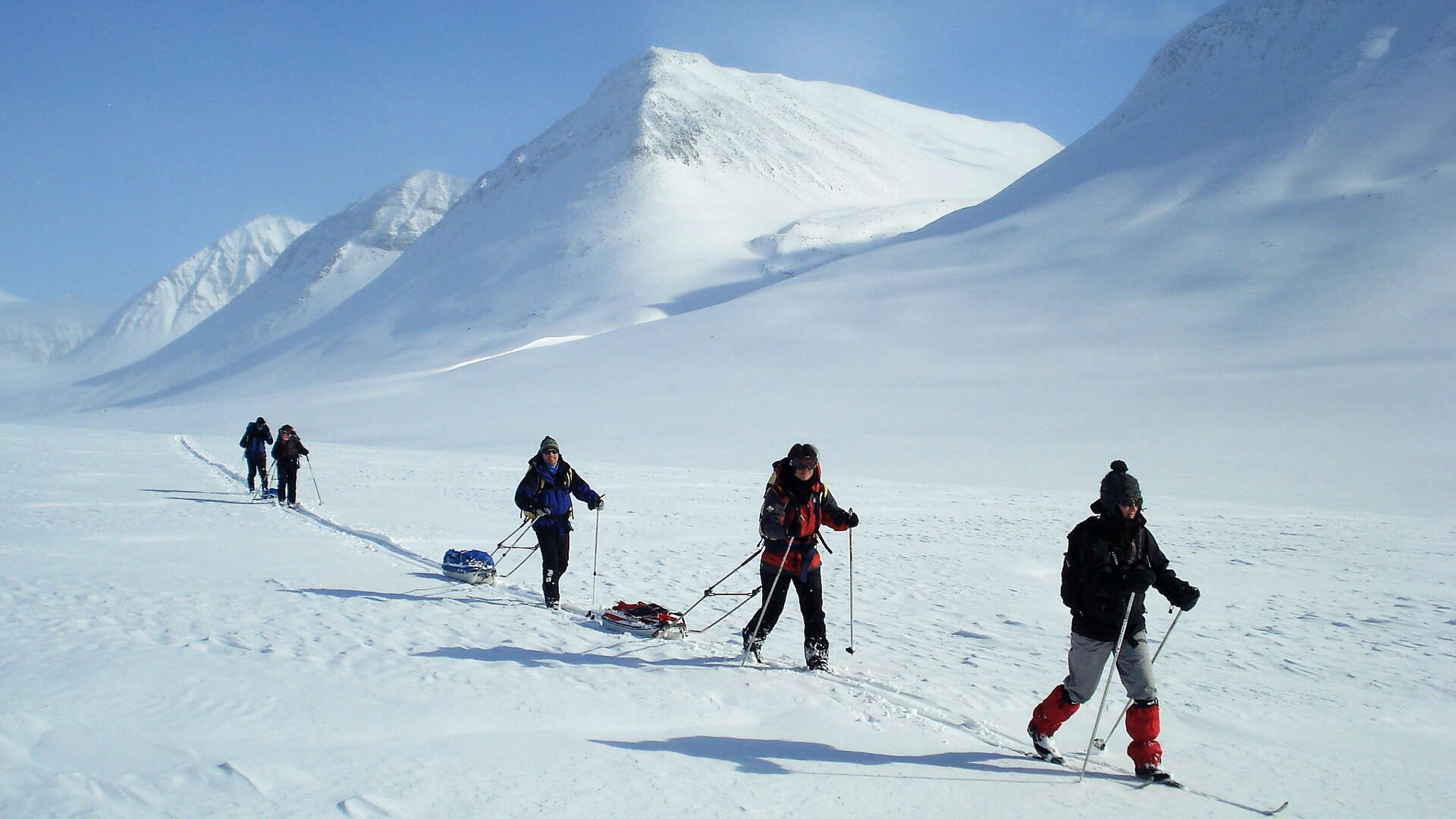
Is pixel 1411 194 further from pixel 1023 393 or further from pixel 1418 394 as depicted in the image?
pixel 1023 393

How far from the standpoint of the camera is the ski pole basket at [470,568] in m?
9.55

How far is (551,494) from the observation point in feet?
27.7

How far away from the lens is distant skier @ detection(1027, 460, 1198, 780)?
4.84 m

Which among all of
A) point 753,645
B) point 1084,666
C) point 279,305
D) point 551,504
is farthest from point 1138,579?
point 279,305

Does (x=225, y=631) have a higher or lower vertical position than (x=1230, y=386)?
lower

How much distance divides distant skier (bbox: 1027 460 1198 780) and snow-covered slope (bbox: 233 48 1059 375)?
80.4 meters

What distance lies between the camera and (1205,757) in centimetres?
541

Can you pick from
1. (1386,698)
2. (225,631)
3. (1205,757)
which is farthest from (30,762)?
(1386,698)

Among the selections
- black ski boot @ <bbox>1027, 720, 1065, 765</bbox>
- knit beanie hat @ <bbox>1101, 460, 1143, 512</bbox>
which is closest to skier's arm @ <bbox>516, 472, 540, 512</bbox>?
black ski boot @ <bbox>1027, 720, 1065, 765</bbox>

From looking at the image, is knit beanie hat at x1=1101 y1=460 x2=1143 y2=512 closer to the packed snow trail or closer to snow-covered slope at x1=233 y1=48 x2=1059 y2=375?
the packed snow trail

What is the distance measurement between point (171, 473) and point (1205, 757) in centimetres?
2314

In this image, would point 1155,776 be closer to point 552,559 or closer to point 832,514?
point 832,514

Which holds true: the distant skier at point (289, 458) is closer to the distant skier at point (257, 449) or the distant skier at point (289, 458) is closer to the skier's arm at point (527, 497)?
the distant skier at point (257, 449)

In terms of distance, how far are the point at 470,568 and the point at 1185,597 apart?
23.3 ft
